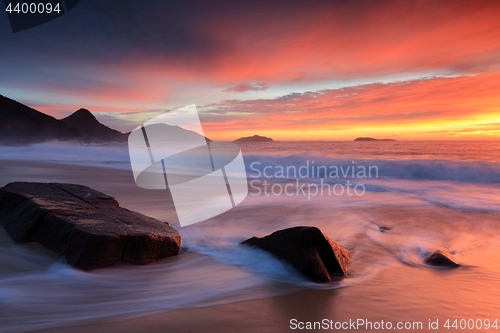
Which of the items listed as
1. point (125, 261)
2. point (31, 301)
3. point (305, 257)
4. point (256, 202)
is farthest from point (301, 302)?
point (256, 202)

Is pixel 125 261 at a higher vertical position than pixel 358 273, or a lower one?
higher

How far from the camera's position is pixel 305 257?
243 centimetres

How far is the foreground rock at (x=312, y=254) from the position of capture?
2371mm

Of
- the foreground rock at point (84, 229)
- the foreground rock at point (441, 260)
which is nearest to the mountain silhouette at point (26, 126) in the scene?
the foreground rock at point (84, 229)

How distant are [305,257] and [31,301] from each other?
229 cm

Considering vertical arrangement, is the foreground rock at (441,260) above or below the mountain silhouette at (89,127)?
below

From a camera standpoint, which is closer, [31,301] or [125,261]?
[31,301]

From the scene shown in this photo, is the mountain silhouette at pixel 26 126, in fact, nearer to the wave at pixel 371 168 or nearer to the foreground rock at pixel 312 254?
the wave at pixel 371 168

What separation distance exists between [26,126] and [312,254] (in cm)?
9684

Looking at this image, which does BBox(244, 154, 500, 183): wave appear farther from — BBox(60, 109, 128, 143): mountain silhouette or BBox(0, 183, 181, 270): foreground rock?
BBox(60, 109, 128, 143): mountain silhouette

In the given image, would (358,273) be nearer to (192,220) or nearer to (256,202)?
(192,220)

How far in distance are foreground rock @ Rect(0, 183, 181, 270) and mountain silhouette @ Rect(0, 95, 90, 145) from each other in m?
79.8

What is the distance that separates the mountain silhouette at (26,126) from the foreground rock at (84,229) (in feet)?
262

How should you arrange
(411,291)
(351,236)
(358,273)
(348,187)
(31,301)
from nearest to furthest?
(31,301), (411,291), (358,273), (351,236), (348,187)
